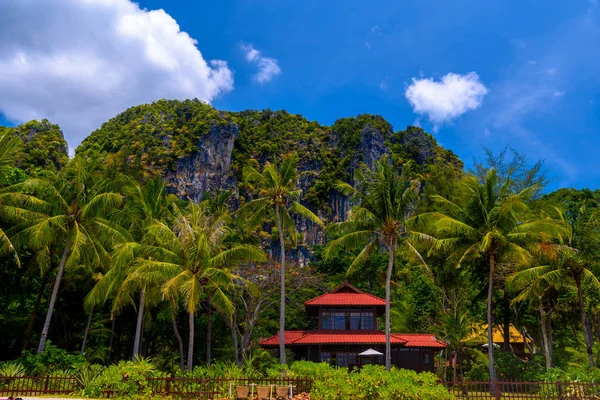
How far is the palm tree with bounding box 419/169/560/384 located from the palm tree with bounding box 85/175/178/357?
1403 centimetres

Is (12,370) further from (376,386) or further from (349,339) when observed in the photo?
(349,339)

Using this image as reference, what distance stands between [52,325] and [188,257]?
42.8ft

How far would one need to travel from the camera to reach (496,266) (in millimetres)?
26000

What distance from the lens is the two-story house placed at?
2606 cm

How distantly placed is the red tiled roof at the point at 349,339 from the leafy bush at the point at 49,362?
391 inches

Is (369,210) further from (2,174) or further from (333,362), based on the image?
(2,174)

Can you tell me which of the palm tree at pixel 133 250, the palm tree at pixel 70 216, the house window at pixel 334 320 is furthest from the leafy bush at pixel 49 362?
the house window at pixel 334 320

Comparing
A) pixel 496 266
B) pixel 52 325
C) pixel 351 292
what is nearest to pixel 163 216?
pixel 52 325

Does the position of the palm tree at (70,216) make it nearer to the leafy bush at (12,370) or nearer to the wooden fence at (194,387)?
the leafy bush at (12,370)

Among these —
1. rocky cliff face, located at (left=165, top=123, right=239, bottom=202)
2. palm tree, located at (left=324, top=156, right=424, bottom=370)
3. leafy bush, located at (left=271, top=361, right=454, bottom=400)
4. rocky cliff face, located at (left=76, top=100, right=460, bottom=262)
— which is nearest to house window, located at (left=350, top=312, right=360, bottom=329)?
palm tree, located at (left=324, top=156, right=424, bottom=370)

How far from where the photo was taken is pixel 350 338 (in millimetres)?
26359

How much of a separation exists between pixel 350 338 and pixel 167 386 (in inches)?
509

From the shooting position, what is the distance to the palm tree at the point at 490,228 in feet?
71.8

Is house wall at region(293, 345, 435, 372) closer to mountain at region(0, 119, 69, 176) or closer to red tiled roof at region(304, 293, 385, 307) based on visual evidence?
red tiled roof at region(304, 293, 385, 307)
